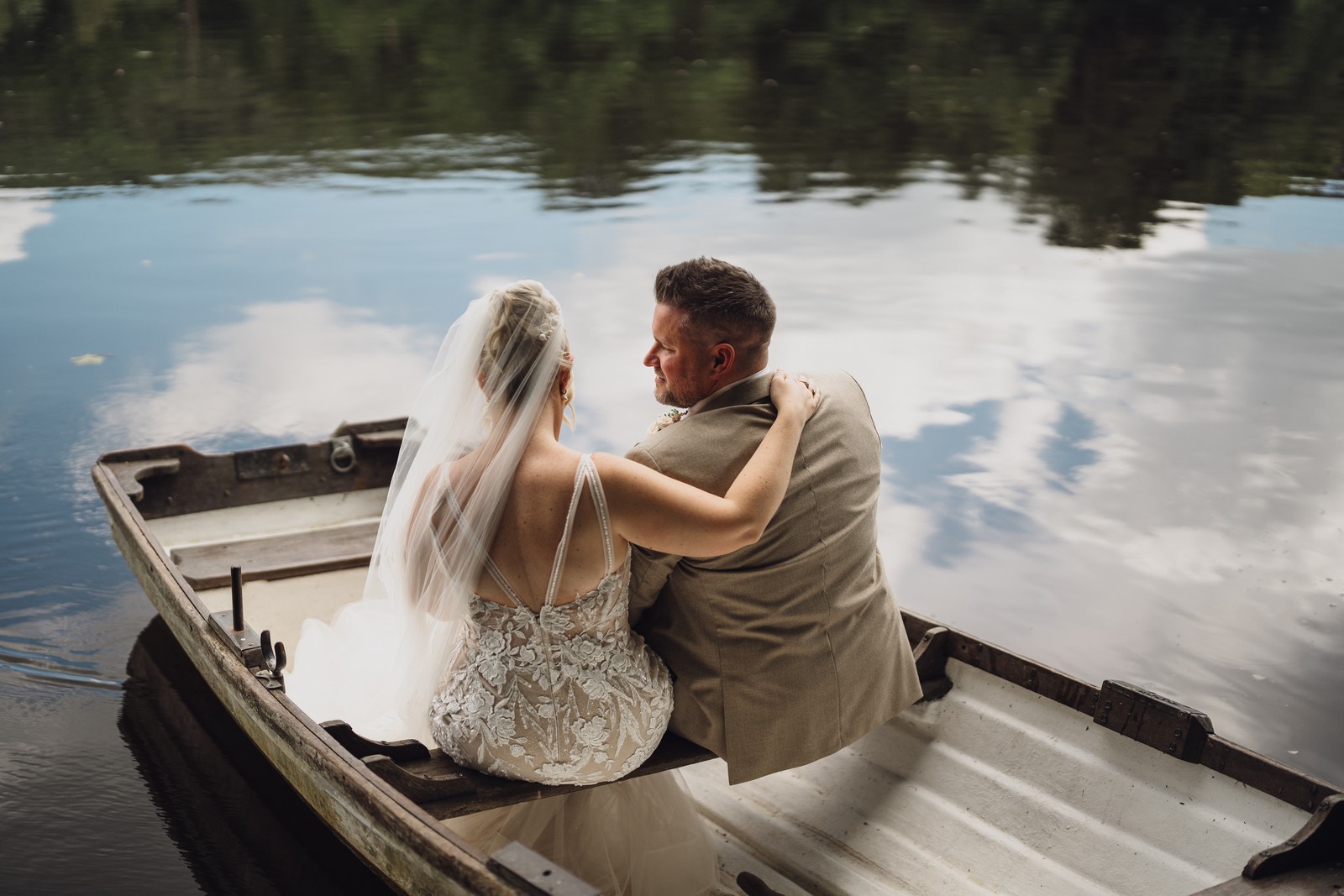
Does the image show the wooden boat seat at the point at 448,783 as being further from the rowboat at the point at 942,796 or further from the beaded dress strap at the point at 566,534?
the beaded dress strap at the point at 566,534

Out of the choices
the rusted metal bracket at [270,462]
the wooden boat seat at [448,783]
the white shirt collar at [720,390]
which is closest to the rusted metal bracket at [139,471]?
the rusted metal bracket at [270,462]

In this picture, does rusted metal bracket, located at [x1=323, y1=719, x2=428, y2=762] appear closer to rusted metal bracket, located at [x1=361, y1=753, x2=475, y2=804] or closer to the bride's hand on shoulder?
rusted metal bracket, located at [x1=361, y1=753, x2=475, y2=804]

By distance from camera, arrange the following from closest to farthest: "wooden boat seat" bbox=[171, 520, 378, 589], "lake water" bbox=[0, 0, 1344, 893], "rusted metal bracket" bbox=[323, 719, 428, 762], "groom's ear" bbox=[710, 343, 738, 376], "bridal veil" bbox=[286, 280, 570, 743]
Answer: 1. "bridal veil" bbox=[286, 280, 570, 743]
2. "groom's ear" bbox=[710, 343, 738, 376]
3. "rusted metal bracket" bbox=[323, 719, 428, 762]
4. "lake water" bbox=[0, 0, 1344, 893]
5. "wooden boat seat" bbox=[171, 520, 378, 589]

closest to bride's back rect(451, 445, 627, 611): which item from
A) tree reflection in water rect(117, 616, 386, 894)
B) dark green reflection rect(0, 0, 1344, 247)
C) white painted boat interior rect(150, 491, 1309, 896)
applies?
white painted boat interior rect(150, 491, 1309, 896)

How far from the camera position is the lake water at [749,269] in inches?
190

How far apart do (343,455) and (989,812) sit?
3.34 metres

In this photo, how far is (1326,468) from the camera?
6.49m

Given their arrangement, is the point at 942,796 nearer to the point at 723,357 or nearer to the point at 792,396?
the point at 792,396

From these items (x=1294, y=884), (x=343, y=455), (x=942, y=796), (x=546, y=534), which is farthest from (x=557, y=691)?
(x=343, y=455)

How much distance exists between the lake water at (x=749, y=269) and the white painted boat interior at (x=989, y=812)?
138cm

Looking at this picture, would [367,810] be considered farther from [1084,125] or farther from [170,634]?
[1084,125]

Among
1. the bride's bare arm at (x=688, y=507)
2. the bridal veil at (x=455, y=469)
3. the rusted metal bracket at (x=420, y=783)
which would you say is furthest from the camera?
the rusted metal bracket at (x=420, y=783)

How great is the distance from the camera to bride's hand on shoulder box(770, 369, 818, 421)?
2699 mm

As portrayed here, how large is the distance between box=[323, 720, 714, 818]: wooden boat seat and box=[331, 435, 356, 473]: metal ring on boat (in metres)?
2.79
